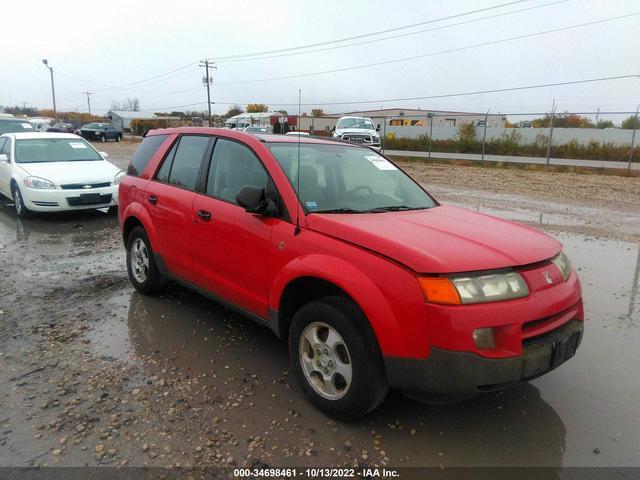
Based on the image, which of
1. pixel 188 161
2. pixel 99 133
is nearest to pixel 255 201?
pixel 188 161

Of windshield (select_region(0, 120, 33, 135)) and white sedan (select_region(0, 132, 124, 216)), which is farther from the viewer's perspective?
windshield (select_region(0, 120, 33, 135))

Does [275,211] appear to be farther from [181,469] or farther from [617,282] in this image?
[617,282]

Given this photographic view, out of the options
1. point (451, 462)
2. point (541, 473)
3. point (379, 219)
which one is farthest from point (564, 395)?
point (379, 219)

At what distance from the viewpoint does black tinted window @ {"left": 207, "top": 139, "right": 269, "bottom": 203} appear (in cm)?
365

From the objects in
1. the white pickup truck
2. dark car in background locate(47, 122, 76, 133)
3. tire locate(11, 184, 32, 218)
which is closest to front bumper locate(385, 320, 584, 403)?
tire locate(11, 184, 32, 218)

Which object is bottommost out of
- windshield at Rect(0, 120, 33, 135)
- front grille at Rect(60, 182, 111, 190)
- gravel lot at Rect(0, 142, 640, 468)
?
gravel lot at Rect(0, 142, 640, 468)

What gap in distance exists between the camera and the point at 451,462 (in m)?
2.62

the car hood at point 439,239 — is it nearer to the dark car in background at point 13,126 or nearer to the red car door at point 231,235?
the red car door at point 231,235

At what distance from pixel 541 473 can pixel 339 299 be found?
1.42m

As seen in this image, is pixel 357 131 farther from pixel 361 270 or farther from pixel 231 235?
pixel 361 270

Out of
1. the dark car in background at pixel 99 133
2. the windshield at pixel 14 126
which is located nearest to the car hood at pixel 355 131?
the windshield at pixel 14 126

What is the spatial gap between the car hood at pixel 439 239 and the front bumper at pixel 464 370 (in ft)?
1.48

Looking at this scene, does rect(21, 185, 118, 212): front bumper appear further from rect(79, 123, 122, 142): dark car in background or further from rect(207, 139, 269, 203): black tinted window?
rect(79, 123, 122, 142): dark car in background

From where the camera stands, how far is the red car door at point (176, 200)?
4.15m
